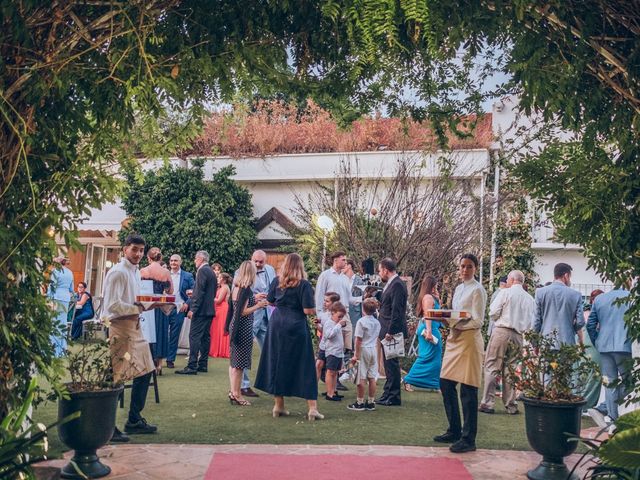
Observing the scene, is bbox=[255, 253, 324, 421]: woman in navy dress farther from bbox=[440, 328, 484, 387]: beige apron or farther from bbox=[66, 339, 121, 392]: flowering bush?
bbox=[66, 339, 121, 392]: flowering bush

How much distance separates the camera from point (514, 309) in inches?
341

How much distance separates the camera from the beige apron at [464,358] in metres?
6.39

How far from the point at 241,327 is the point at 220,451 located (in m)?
2.67

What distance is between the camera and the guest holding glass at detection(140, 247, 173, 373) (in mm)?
9688

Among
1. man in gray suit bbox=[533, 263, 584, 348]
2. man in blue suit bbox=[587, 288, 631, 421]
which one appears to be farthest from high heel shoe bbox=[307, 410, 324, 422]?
man in blue suit bbox=[587, 288, 631, 421]

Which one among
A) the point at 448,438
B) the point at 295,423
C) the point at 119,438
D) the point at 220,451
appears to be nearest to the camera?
the point at 220,451

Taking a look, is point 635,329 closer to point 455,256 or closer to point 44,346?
point 44,346

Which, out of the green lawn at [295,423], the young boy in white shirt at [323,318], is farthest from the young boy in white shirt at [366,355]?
the young boy in white shirt at [323,318]

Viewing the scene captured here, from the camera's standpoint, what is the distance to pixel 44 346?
3953 millimetres

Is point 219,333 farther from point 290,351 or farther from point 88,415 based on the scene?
point 88,415

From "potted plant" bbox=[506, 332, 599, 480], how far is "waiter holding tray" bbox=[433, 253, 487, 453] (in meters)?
0.68

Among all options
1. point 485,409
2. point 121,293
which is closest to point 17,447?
point 121,293

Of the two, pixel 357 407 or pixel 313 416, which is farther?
pixel 357 407

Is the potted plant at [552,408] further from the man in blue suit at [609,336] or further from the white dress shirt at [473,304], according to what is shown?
the man in blue suit at [609,336]
